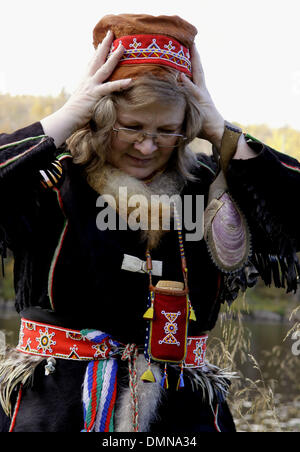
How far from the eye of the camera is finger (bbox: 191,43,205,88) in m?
2.21

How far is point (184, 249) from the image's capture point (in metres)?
2.13

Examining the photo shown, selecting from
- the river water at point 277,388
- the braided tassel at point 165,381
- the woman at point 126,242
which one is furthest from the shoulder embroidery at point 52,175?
the river water at point 277,388

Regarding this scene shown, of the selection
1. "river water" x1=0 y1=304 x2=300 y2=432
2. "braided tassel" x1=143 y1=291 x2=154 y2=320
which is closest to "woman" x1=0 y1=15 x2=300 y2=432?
"braided tassel" x1=143 y1=291 x2=154 y2=320

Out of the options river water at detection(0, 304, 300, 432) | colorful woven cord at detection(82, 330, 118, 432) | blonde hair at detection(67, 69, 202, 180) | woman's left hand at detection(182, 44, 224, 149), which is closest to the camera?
colorful woven cord at detection(82, 330, 118, 432)

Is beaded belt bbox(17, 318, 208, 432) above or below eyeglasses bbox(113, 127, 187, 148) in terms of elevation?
below

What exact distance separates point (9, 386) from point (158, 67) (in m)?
1.15

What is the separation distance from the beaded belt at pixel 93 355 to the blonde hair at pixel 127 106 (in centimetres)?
54

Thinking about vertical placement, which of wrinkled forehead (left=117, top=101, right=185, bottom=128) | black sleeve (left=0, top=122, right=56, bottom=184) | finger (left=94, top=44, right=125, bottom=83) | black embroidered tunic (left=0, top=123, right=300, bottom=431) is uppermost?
finger (left=94, top=44, right=125, bottom=83)

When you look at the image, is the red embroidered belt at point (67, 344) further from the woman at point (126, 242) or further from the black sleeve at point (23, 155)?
the black sleeve at point (23, 155)

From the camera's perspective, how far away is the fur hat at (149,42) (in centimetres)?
207

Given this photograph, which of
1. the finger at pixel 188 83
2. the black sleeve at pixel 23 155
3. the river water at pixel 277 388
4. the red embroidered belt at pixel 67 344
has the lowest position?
the river water at pixel 277 388

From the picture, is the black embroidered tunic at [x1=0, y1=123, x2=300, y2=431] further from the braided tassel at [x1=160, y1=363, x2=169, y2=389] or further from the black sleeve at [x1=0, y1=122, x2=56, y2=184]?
the braided tassel at [x1=160, y1=363, x2=169, y2=389]

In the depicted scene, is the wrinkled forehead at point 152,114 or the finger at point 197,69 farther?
the finger at point 197,69
